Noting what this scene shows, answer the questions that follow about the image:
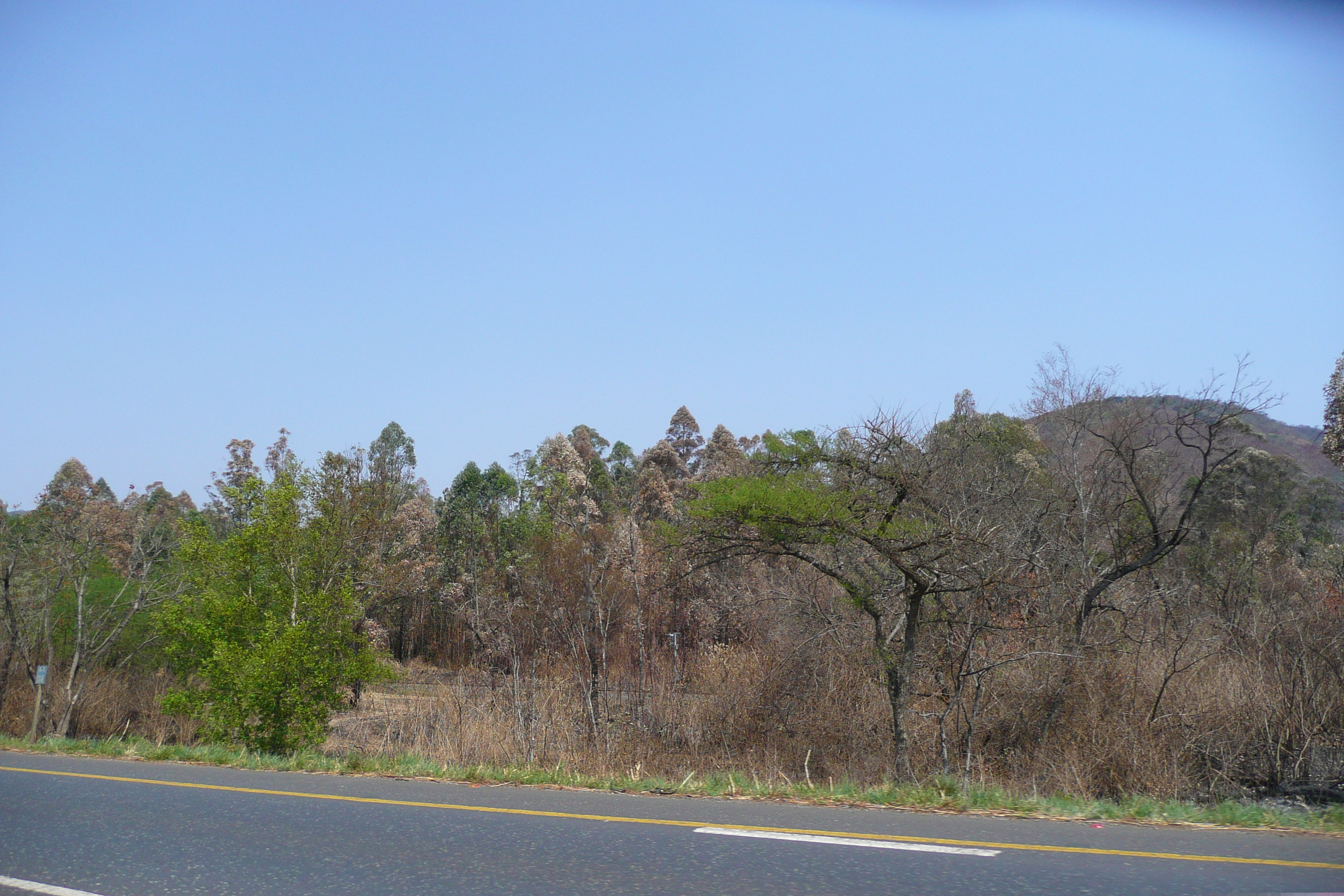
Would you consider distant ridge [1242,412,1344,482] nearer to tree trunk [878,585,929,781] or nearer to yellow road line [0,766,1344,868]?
tree trunk [878,585,929,781]

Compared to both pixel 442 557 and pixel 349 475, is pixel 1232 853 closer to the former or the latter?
pixel 349 475

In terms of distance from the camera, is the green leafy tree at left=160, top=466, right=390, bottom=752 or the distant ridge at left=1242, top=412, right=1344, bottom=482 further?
the distant ridge at left=1242, top=412, right=1344, bottom=482

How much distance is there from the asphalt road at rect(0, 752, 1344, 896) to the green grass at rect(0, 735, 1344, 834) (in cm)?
46

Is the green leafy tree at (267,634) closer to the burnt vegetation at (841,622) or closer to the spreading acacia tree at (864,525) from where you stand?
the burnt vegetation at (841,622)

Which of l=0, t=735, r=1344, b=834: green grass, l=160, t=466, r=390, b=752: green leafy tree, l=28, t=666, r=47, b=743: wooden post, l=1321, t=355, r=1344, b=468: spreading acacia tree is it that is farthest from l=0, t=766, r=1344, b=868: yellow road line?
l=1321, t=355, r=1344, b=468: spreading acacia tree

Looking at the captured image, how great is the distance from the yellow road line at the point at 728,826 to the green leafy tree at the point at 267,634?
11.3 m

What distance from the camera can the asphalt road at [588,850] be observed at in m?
4.55

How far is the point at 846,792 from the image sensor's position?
7871mm

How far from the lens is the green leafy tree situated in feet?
63.7

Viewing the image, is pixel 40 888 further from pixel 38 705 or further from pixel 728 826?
pixel 38 705

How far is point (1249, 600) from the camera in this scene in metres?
20.1

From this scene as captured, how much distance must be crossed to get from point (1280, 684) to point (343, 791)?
47.7 ft

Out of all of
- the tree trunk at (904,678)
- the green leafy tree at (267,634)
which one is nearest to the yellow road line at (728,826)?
the tree trunk at (904,678)

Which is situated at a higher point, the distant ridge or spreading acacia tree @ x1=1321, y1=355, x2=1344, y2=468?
the distant ridge
